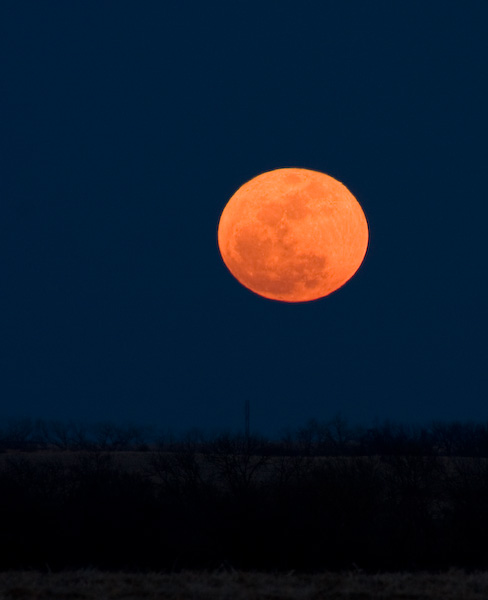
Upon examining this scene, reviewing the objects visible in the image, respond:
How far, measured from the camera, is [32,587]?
1518 centimetres

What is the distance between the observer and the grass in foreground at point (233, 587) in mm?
14758

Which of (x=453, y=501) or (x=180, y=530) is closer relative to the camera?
(x=180, y=530)

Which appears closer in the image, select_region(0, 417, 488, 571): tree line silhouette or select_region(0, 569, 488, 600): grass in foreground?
select_region(0, 569, 488, 600): grass in foreground

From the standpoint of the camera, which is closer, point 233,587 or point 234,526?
point 233,587

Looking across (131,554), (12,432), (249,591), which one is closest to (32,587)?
(249,591)

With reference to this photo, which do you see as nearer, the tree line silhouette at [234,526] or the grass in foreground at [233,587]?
the grass in foreground at [233,587]

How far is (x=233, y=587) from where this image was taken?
615 inches

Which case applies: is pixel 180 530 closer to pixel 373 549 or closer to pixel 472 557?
pixel 373 549

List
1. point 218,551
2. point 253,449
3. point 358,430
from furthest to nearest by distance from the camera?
point 358,430
point 253,449
point 218,551

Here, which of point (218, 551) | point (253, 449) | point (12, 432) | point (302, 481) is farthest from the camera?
point (12, 432)

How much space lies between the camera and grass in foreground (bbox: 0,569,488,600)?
14.8 m

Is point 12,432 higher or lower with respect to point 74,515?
lower

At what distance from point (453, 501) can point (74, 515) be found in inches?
479

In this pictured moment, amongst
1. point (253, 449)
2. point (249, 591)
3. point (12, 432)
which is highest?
point (249, 591)
